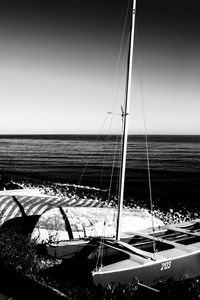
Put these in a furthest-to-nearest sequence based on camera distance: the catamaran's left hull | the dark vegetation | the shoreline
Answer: the shoreline → the catamaran's left hull → the dark vegetation

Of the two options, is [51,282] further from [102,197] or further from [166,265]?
[102,197]

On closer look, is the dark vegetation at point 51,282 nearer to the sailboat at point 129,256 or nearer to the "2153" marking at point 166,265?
the sailboat at point 129,256

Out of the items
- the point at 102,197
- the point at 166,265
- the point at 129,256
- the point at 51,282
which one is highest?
the point at 51,282

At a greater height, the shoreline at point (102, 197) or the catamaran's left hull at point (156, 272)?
the catamaran's left hull at point (156, 272)

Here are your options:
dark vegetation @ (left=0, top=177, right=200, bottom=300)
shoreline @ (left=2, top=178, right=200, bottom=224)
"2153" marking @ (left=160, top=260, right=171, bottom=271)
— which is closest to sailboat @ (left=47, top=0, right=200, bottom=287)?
"2153" marking @ (left=160, top=260, right=171, bottom=271)

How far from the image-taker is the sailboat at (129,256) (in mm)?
8133

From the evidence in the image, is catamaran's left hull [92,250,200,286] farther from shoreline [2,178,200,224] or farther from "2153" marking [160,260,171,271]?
shoreline [2,178,200,224]

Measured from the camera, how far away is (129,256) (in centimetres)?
876

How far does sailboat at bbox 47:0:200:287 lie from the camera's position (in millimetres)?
8133

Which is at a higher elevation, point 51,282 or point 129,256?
point 51,282

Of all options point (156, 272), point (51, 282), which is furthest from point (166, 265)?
point (51, 282)

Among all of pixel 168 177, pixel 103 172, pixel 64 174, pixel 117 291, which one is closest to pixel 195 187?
pixel 168 177

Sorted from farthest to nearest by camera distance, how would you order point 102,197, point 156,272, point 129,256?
point 102,197 → point 129,256 → point 156,272

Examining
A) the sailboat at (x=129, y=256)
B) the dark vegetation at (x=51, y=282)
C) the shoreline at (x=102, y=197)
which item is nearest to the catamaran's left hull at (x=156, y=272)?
the sailboat at (x=129, y=256)
